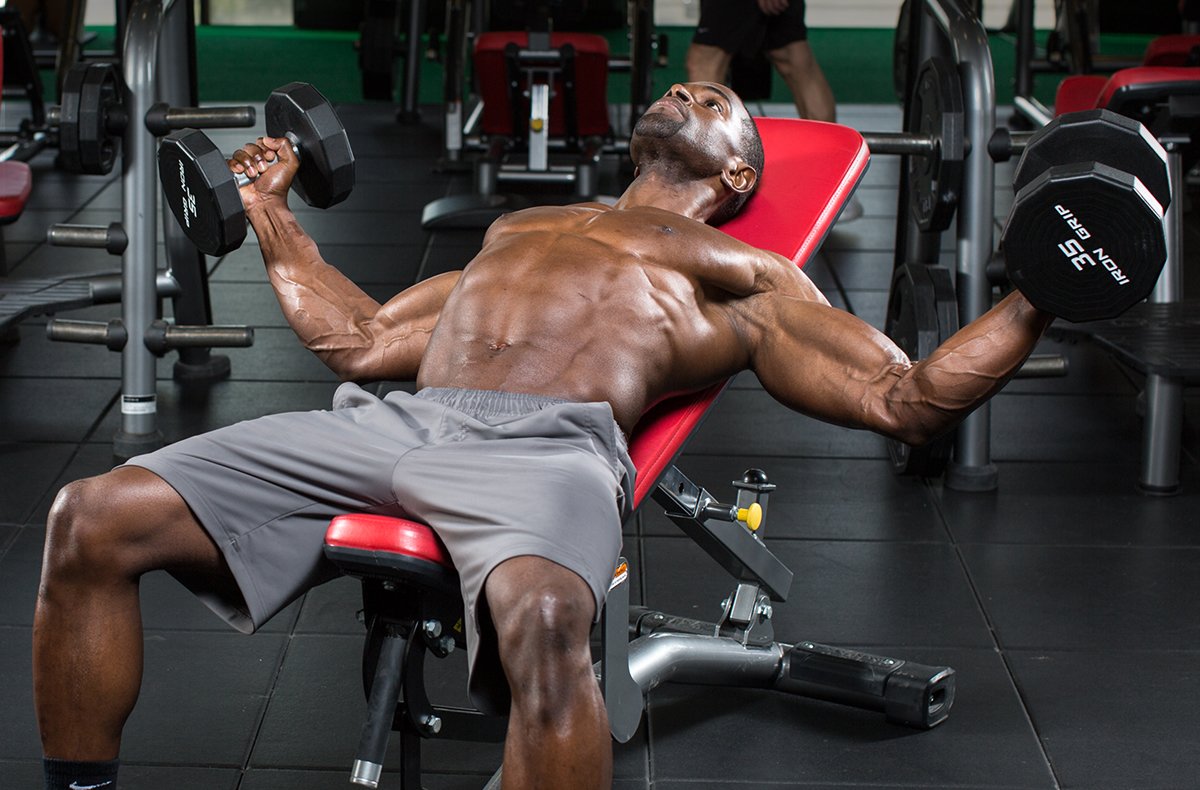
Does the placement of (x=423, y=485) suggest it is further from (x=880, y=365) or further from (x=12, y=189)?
(x=12, y=189)

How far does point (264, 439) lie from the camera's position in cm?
200

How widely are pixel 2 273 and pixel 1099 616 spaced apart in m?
2.96

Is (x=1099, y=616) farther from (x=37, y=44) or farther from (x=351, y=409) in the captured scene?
(x=37, y=44)

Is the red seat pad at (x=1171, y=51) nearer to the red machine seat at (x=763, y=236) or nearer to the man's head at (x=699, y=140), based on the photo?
the red machine seat at (x=763, y=236)

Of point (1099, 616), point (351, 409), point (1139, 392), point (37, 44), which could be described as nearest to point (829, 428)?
point (1139, 392)

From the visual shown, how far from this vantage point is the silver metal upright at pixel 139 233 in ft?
10.9

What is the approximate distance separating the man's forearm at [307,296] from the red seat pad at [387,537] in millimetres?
620

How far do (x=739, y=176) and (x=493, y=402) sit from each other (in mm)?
721

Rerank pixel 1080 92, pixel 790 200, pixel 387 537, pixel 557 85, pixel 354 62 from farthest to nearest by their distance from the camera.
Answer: pixel 354 62 → pixel 557 85 → pixel 1080 92 → pixel 790 200 → pixel 387 537

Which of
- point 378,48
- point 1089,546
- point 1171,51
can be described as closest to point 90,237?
point 1089,546

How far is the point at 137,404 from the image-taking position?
3457 millimetres

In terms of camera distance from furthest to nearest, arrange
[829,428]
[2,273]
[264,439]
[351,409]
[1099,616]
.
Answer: [2,273], [829,428], [1099,616], [351,409], [264,439]

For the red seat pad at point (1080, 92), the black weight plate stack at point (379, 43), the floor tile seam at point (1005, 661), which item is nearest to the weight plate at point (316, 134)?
the floor tile seam at point (1005, 661)

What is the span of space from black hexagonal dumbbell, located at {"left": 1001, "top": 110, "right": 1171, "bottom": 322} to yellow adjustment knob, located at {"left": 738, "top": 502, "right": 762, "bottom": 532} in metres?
0.72
